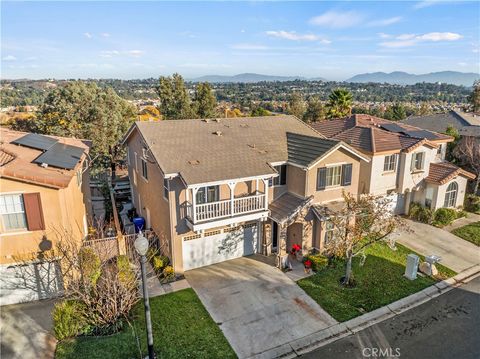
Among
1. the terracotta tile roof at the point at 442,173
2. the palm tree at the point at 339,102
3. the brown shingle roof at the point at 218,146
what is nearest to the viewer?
the brown shingle roof at the point at 218,146

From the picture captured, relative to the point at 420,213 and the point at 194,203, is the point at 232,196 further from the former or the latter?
the point at 420,213

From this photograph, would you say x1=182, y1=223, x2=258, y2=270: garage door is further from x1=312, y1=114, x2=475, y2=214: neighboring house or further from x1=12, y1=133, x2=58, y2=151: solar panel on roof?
x1=312, y1=114, x2=475, y2=214: neighboring house

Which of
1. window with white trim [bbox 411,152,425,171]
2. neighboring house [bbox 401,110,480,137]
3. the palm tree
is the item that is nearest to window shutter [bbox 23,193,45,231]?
window with white trim [bbox 411,152,425,171]

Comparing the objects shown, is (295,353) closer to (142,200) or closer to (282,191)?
(282,191)

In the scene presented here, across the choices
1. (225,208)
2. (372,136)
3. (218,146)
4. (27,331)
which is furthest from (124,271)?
(372,136)

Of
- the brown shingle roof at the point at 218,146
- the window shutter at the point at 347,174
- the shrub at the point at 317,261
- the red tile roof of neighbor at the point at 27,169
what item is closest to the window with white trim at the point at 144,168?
the brown shingle roof at the point at 218,146

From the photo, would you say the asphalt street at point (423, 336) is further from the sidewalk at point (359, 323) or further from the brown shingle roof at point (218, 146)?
the brown shingle roof at point (218, 146)
